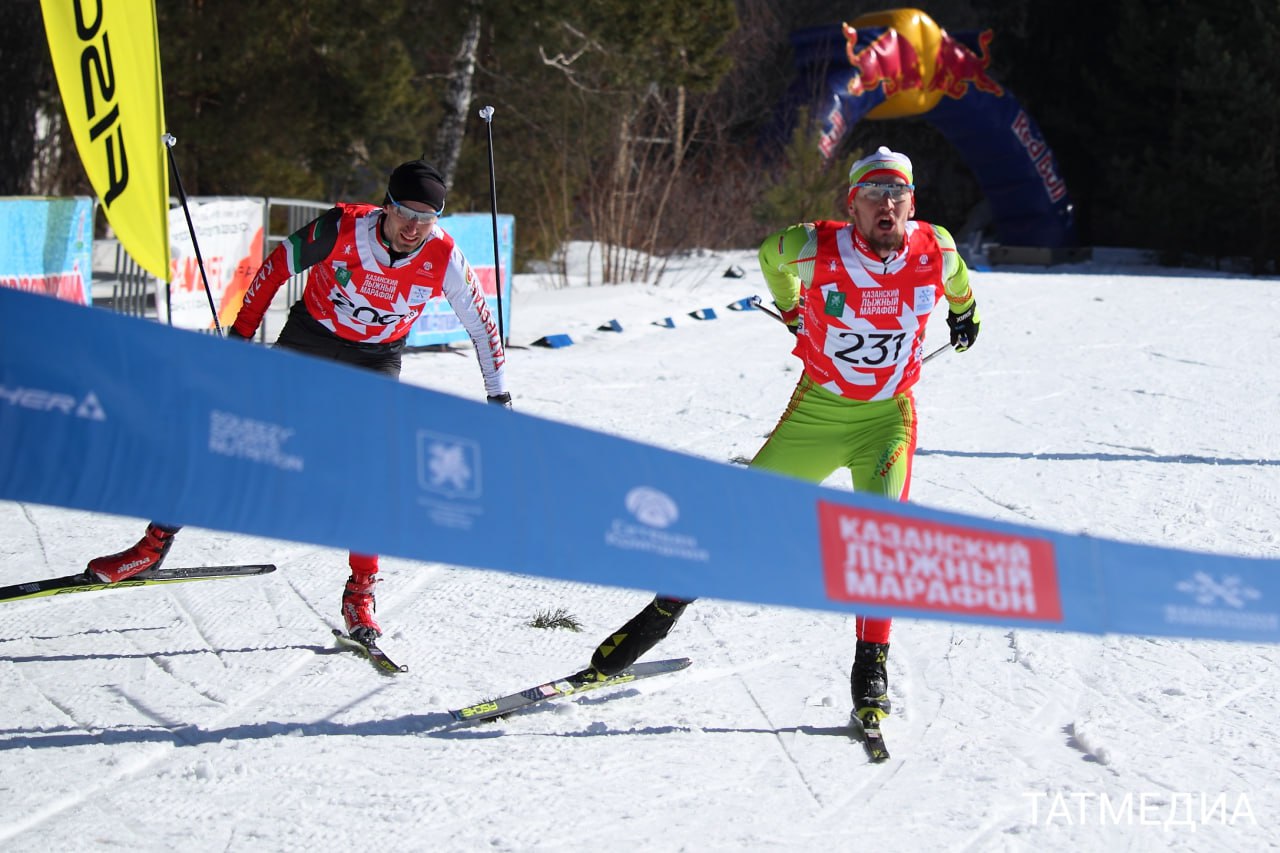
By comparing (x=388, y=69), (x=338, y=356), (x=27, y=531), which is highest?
(x=388, y=69)

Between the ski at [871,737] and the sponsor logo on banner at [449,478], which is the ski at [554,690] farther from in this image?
the sponsor logo on banner at [449,478]

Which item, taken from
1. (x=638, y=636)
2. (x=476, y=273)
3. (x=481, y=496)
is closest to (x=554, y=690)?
(x=638, y=636)

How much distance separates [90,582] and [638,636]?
2388 millimetres

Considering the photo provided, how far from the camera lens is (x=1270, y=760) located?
4328mm

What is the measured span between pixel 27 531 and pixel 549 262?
531 inches

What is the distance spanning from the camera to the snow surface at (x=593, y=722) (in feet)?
12.3

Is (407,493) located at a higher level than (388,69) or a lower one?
lower

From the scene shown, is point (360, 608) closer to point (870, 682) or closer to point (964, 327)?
point (870, 682)

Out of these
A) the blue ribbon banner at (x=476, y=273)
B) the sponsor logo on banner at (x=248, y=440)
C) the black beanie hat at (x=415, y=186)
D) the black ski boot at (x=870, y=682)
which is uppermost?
the black beanie hat at (x=415, y=186)

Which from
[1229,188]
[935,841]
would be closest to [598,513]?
[935,841]

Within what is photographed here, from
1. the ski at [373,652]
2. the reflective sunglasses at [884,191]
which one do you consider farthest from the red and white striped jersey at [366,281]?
the reflective sunglasses at [884,191]

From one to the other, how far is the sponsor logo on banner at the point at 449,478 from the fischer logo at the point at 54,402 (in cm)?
65

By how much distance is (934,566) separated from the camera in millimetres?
3180

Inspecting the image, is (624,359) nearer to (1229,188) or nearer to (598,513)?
(598,513)
